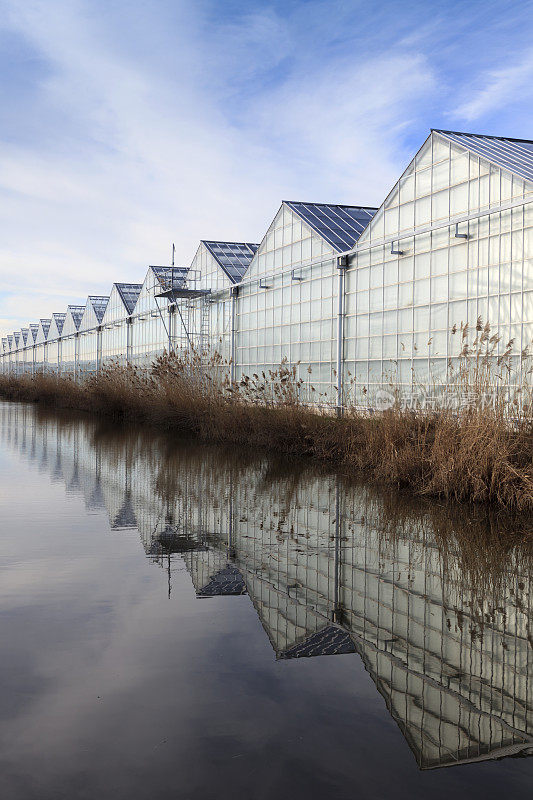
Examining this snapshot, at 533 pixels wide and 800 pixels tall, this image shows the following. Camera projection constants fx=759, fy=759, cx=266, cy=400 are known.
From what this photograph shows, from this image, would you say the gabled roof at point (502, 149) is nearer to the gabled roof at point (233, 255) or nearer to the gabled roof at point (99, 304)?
the gabled roof at point (233, 255)

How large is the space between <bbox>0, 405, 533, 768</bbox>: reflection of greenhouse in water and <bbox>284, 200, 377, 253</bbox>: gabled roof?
547 inches

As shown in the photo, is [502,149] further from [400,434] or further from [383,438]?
[400,434]

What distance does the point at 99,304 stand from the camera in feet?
172

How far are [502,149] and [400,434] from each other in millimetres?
10137

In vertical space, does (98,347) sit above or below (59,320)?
below

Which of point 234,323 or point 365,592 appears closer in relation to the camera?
point 365,592

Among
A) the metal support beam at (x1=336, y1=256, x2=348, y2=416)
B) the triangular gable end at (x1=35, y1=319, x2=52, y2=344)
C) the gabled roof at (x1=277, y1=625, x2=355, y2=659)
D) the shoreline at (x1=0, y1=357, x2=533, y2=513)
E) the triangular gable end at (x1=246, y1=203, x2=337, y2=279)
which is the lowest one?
the gabled roof at (x1=277, y1=625, x2=355, y2=659)

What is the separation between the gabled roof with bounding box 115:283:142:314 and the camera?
44219 millimetres

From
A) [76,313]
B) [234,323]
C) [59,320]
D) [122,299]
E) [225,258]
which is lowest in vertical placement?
[234,323]

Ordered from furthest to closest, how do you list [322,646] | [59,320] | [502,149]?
[59,320] → [502,149] → [322,646]

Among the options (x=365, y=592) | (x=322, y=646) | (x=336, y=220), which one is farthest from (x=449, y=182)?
(x=322, y=646)

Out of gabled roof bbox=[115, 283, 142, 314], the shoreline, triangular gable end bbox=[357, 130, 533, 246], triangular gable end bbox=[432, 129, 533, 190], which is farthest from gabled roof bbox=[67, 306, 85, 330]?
triangular gable end bbox=[432, 129, 533, 190]

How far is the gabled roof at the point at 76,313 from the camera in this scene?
5881 cm

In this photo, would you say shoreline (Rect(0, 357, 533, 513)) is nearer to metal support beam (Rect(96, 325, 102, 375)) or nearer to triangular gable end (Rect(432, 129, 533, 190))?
triangular gable end (Rect(432, 129, 533, 190))
